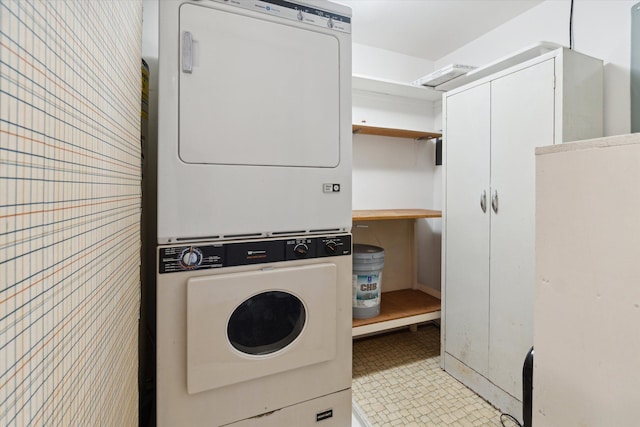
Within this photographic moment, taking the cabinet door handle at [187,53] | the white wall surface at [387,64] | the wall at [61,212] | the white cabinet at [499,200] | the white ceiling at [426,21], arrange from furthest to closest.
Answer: the white wall surface at [387,64], the white ceiling at [426,21], the white cabinet at [499,200], the cabinet door handle at [187,53], the wall at [61,212]

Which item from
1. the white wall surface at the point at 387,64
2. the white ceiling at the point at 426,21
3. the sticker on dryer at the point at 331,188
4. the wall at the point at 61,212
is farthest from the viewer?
the white wall surface at the point at 387,64

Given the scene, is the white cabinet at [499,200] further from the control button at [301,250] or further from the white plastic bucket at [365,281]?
the control button at [301,250]

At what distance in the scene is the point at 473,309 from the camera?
1709mm

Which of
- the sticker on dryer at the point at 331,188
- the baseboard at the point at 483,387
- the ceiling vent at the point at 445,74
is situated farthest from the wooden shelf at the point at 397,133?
the baseboard at the point at 483,387

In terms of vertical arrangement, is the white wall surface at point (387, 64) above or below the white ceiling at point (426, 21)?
below

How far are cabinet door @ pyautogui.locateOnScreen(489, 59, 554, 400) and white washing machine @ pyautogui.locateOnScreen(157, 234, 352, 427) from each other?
2.88 ft

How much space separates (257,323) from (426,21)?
2155 millimetres

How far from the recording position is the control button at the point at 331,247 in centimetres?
123

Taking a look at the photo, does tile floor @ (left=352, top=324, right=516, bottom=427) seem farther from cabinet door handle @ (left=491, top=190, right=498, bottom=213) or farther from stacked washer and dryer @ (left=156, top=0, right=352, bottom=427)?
cabinet door handle @ (left=491, top=190, right=498, bottom=213)

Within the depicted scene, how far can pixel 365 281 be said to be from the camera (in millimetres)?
1904

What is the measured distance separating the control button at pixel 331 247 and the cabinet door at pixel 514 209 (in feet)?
3.12

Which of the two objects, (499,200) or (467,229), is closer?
(499,200)

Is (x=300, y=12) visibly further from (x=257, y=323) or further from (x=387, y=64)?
(x=387, y=64)

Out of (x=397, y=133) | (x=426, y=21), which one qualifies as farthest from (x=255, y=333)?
(x=426, y=21)
